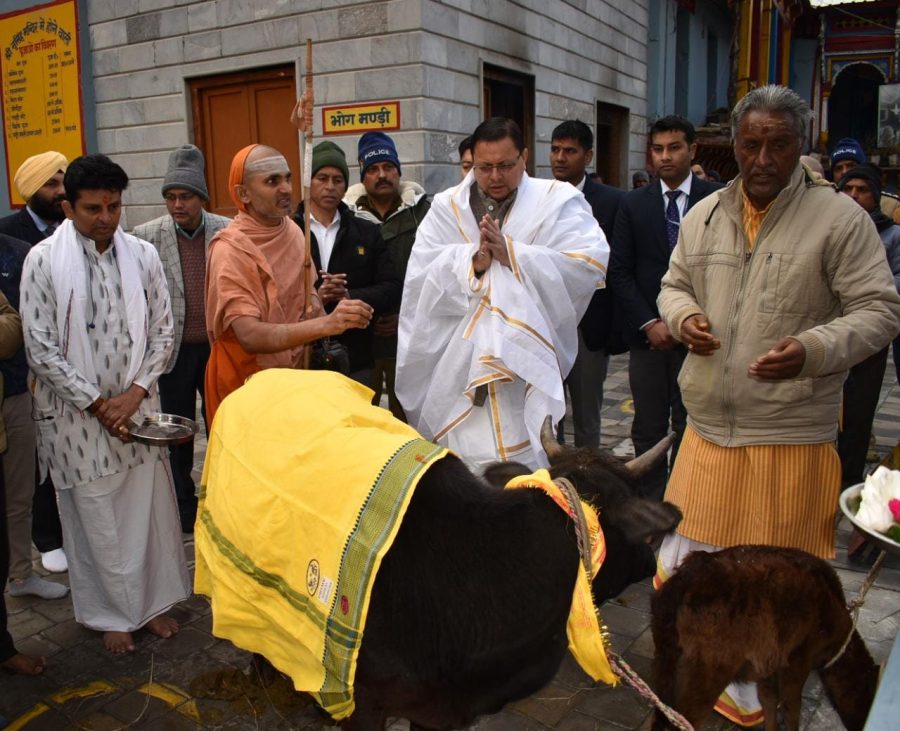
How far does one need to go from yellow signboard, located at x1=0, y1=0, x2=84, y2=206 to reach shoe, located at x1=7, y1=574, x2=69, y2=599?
926 cm

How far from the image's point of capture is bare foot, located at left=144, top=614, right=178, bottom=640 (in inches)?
143

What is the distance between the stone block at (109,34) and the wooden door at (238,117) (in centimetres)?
145

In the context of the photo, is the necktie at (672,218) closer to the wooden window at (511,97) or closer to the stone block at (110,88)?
the wooden window at (511,97)

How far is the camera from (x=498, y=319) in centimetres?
359

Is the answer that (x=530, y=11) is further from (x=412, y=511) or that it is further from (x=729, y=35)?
(x=729, y=35)

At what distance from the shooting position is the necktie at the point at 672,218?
4371 millimetres

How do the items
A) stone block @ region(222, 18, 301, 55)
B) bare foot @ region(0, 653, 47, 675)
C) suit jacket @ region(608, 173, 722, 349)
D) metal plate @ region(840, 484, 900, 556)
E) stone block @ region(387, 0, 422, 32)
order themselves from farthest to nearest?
stone block @ region(222, 18, 301, 55)
stone block @ region(387, 0, 422, 32)
suit jacket @ region(608, 173, 722, 349)
bare foot @ region(0, 653, 47, 675)
metal plate @ region(840, 484, 900, 556)

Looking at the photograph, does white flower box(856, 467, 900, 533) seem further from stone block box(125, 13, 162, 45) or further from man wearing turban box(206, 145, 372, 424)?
stone block box(125, 13, 162, 45)

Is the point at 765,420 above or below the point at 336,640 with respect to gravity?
above

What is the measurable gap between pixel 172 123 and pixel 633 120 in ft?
30.4

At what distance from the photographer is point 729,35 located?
2298 centimetres

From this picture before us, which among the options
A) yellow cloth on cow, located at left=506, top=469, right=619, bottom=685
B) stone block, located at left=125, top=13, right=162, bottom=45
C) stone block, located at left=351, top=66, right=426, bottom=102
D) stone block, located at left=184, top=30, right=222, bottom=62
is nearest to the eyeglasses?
yellow cloth on cow, located at left=506, top=469, right=619, bottom=685

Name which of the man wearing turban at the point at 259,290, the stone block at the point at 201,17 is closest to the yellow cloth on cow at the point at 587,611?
the man wearing turban at the point at 259,290

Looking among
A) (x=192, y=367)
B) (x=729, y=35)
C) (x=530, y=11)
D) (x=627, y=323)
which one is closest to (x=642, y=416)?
(x=627, y=323)
